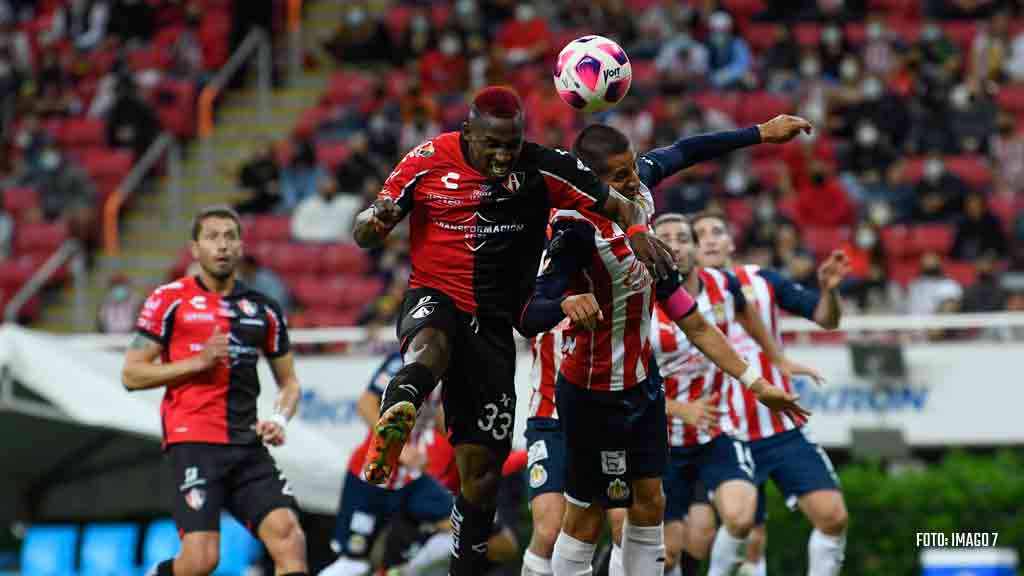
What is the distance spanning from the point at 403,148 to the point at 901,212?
5895 millimetres

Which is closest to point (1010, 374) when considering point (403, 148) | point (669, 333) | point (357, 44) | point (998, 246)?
point (998, 246)

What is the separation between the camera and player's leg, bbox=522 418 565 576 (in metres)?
9.23

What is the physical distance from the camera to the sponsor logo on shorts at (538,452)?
30.8 feet

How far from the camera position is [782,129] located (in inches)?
335

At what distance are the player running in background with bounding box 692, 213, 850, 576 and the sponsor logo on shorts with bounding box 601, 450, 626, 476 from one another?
2539 millimetres

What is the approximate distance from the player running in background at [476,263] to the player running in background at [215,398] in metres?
1.85

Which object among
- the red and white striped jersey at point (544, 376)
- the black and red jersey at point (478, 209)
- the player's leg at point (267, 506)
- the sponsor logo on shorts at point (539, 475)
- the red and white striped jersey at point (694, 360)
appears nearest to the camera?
the black and red jersey at point (478, 209)

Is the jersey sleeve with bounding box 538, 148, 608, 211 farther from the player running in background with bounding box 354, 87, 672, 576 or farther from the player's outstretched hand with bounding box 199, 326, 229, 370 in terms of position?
the player's outstretched hand with bounding box 199, 326, 229, 370

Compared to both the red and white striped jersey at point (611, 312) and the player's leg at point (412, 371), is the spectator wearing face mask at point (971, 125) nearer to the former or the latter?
the red and white striped jersey at point (611, 312)

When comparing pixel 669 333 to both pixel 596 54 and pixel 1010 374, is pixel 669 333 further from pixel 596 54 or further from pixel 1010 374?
pixel 1010 374

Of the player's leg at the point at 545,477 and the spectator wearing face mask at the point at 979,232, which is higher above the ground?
the spectator wearing face mask at the point at 979,232

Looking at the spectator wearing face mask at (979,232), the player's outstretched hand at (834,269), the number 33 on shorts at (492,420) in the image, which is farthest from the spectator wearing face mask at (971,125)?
the number 33 on shorts at (492,420)

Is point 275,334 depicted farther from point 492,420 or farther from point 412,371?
point 412,371

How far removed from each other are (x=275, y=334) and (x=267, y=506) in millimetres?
1098
